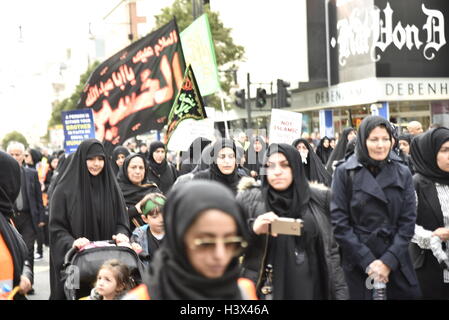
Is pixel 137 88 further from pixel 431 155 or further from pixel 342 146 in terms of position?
pixel 431 155

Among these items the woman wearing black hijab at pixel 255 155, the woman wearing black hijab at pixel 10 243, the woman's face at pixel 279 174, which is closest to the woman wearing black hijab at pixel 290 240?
the woman's face at pixel 279 174

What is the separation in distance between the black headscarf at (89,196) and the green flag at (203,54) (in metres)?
5.96

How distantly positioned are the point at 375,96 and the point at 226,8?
14400mm

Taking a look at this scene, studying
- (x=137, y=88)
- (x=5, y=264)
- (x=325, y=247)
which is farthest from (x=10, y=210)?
(x=137, y=88)

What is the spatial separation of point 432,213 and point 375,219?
0.83 metres

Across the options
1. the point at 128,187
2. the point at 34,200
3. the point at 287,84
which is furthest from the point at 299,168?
the point at 287,84

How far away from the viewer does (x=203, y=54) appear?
12703 millimetres

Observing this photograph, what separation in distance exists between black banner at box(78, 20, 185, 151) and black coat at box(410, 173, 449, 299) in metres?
6.09

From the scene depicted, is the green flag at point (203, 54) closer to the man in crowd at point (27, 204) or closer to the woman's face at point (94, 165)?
the man in crowd at point (27, 204)

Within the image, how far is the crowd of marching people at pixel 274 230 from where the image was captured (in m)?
2.49

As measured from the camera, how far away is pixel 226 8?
39344 millimetres
